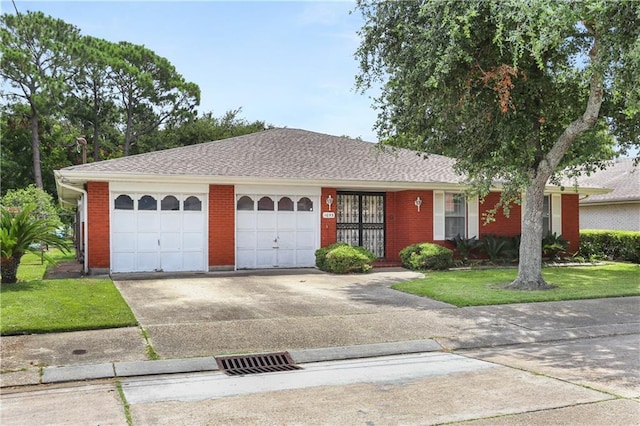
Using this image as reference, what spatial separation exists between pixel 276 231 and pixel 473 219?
6988mm

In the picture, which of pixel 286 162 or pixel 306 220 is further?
pixel 286 162

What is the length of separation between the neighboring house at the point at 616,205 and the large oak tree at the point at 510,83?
10.7 meters

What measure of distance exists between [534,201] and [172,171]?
9.54 m

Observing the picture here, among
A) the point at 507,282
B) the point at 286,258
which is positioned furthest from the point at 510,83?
the point at 286,258

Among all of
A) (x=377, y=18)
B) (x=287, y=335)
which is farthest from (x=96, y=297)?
(x=377, y=18)

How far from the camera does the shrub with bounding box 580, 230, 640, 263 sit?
20.9m

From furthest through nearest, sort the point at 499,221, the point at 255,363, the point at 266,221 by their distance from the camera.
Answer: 1. the point at 499,221
2. the point at 266,221
3. the point at 255,363

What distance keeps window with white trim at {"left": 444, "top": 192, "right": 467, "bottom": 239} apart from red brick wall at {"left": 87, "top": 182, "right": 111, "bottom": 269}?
10745mm

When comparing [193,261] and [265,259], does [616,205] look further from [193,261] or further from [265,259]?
[193,261]

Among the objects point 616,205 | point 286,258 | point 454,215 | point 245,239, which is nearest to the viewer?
point 245,239

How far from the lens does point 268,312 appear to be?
9.80m

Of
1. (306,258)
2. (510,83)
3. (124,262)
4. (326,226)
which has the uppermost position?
(510,83)

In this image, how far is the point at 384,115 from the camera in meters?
13.3

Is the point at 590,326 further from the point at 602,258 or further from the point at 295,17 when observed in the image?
the point at 602,258
